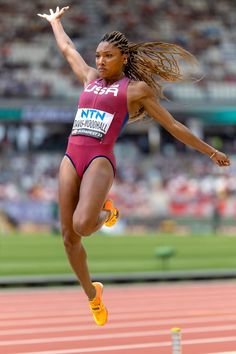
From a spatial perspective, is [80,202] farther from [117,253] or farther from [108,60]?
[117,253]

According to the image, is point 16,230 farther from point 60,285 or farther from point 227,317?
point 227,317

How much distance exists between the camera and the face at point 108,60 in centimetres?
653

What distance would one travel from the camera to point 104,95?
6.47 m

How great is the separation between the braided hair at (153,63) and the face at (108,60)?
0.15 metres

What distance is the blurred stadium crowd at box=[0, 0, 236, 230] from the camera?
86.7ft

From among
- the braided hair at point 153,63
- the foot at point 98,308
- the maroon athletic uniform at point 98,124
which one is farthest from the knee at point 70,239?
the braided hair at point 153,63

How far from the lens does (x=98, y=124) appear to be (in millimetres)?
6445

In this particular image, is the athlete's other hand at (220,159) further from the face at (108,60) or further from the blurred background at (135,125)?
the blurred background at (135,125)

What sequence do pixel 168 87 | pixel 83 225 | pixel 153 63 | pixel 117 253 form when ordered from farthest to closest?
pixel 168 87 < pixel 117 253 < pixel 153 63 < pixel 83 225

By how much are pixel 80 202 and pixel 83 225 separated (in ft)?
0.57

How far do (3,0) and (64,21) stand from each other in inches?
81.8

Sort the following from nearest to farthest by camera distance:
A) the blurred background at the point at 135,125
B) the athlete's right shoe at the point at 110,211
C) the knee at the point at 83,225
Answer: the knee at the point at 83,225
the athlete's right shoe at the point at 110,211
the blurred background at the point at 135,125

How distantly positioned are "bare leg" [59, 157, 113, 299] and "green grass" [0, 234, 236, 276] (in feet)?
24.9

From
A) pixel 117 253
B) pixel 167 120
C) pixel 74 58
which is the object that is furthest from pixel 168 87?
pixel 167 120
